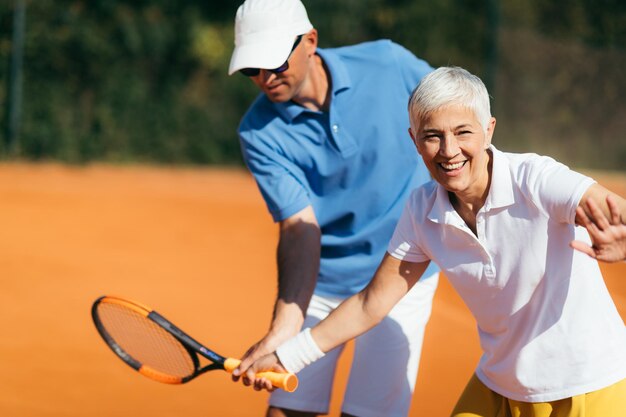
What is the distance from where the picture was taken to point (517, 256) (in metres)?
2.85

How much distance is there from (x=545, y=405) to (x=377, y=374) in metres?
1.14

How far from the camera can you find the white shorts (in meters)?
3.97

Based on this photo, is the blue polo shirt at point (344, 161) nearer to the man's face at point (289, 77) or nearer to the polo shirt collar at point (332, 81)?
the polo shirt collar at point (332, 81)

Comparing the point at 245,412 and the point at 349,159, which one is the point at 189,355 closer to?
the point at 349,159

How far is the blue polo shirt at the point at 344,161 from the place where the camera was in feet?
13.0

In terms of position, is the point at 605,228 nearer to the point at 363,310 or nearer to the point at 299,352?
the point at 363,310

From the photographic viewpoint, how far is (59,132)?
15141 millimetres

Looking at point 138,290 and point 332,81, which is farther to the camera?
point 138,290

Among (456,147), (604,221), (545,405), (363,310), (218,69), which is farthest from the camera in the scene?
(218,69)

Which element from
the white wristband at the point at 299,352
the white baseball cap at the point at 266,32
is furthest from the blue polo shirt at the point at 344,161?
the white wristband at the point at 299,352

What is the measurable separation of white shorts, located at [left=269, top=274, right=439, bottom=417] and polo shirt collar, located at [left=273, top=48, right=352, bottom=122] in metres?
0.84

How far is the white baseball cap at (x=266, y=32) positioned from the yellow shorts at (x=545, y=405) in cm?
134

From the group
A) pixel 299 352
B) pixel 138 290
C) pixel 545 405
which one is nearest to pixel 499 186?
pixel 545 405

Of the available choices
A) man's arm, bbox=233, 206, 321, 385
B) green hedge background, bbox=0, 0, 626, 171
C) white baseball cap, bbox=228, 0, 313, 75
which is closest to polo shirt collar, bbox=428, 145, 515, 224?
man's arm, bbox=233, 206, 321, 385
